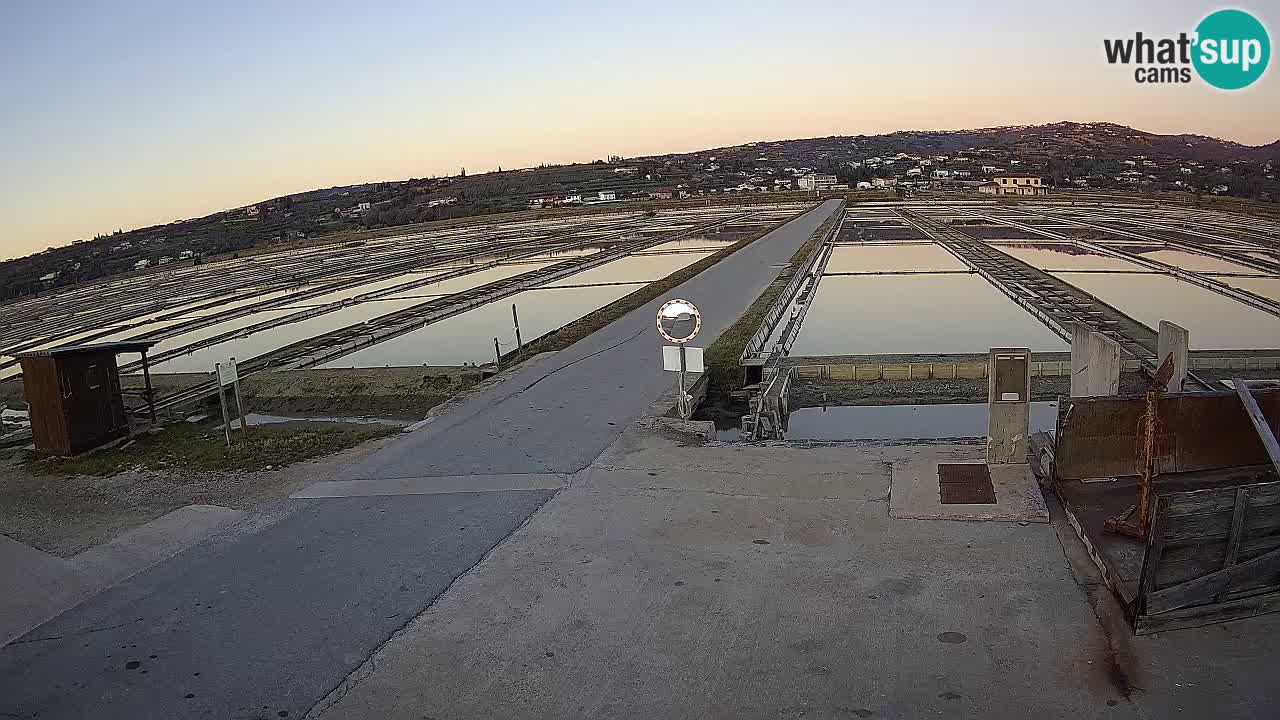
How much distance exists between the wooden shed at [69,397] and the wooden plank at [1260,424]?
1146cm

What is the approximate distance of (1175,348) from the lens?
22.9 feet

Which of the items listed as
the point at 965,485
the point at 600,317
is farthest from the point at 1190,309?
the point at 965,485

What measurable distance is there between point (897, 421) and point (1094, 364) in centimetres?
452

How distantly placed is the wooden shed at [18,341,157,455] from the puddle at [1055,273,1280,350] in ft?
47.1

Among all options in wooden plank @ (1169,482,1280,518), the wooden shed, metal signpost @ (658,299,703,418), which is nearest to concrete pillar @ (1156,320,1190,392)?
wooden plank @ (1169,482,1280,518)

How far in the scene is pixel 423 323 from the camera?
23.0 meters

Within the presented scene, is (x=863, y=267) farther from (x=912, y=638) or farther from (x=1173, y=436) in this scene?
(x=912, y=638)

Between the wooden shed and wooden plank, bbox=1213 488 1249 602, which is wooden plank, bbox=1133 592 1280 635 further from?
the wooden shed

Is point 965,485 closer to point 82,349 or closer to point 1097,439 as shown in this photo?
point 1097,439

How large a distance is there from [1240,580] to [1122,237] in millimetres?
39172

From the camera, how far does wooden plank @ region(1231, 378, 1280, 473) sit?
233 inches

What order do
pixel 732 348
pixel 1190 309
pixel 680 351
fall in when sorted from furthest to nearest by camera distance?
pixel 1190 309 < pixel 732 348 < pixel 680 351

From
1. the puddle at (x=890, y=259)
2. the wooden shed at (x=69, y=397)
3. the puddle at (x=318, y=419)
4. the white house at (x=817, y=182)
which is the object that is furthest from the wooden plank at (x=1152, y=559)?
the white house at (x=817, y=182)

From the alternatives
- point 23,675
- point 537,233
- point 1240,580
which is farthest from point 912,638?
point 537,233
